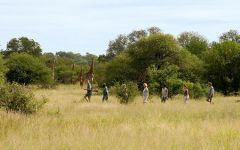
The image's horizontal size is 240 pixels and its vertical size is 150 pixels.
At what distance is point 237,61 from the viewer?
55.2 metres

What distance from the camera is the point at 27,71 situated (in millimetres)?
67500

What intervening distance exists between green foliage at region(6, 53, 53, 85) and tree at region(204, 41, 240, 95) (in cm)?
2333

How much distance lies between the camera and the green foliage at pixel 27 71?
6681cm

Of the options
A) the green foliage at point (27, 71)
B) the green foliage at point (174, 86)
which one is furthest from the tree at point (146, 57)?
the green foliage at point (27, 71)

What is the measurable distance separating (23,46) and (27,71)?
33857 millimetres

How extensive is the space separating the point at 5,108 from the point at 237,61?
41262 mm

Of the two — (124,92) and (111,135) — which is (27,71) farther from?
(111,135)

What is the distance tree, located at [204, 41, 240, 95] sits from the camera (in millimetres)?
53906

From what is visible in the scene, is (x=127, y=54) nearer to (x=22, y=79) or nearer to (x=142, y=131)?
(x=22, y=79)

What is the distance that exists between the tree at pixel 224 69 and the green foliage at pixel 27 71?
919 inches

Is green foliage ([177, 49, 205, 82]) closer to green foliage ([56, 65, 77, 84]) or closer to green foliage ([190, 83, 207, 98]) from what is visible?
green foliage ([190, 83, 207, 98])

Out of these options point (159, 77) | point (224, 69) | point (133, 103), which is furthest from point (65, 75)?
point (133, 103)

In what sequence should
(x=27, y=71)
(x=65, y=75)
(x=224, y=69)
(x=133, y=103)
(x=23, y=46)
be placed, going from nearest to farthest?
(x=133, y=103) < (x=224, y=69) < (x=27, y=71) < (x=65, y=75) < (x=23, y=46)

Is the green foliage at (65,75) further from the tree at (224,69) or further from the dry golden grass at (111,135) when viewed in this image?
the dry golden grass at (111,135)
